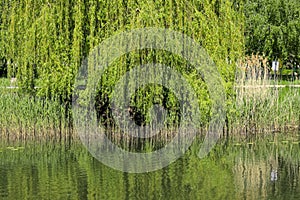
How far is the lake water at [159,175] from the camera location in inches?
348

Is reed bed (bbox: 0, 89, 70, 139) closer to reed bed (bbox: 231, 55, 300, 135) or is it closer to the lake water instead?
the lake water

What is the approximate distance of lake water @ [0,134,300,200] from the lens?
8844mm

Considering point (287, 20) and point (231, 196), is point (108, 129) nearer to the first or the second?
point (231, 196)

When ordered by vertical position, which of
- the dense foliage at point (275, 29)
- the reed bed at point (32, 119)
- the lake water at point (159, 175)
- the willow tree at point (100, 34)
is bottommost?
the lake water at point (159, 175)

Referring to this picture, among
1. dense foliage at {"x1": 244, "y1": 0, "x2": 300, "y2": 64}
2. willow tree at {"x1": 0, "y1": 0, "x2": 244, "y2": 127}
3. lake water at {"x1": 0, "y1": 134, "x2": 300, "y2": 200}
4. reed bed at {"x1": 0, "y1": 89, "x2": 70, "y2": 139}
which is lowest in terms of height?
lake water at {"x1": 0, "y1": 134, "x2": 300, "y2": 200}

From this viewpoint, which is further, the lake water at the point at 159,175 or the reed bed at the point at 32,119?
the reed bed at the point at 32,119

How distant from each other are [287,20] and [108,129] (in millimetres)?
16846

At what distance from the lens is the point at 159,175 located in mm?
10133

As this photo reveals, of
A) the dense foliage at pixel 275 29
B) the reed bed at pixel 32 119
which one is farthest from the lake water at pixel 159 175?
the dense foliage at pixel 275 29

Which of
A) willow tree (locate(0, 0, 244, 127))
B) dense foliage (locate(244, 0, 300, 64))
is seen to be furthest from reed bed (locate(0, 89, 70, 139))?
dense foliage (locate(244, 0, 300, 64))

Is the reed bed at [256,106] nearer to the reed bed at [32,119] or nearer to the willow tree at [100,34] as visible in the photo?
the willow tree at [100,34]

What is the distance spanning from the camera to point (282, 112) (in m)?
14.7

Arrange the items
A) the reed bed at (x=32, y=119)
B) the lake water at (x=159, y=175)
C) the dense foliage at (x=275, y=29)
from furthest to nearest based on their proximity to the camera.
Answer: the dense foliage at (x=275, y=29), the reed bed at (x=32, y=119), the lake water at (x=159, y=175)

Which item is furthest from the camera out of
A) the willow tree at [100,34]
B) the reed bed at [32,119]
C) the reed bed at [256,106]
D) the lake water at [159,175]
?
the reed bed at [256,106]
